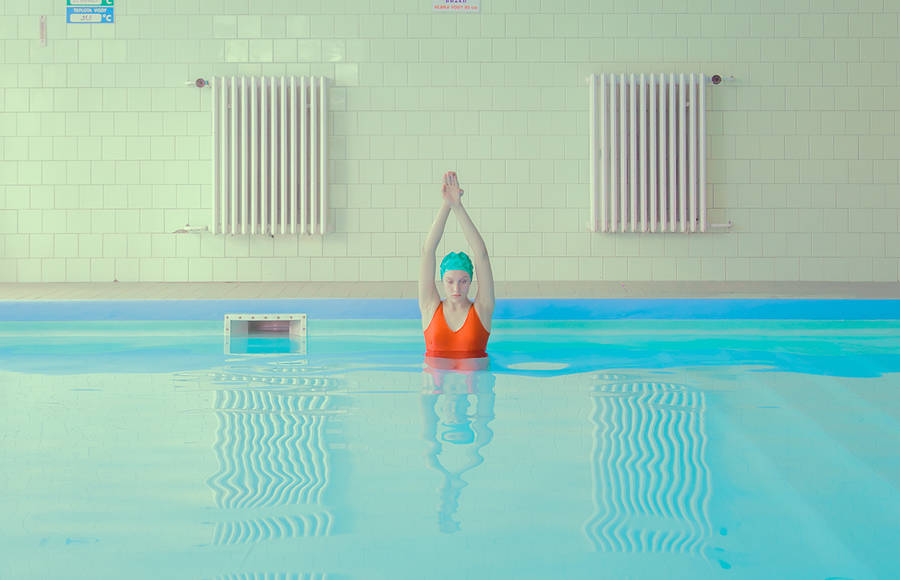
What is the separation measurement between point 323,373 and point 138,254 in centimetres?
369

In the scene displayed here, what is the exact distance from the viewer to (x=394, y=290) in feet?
21.3

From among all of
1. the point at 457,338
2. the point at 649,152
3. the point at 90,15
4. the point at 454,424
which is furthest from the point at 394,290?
the point at 454,424

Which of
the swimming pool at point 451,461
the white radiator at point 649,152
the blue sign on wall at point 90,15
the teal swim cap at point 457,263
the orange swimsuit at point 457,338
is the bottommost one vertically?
the swimming pool at point 451,461

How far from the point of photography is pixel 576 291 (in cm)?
633

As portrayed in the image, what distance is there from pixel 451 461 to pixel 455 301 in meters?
1.71

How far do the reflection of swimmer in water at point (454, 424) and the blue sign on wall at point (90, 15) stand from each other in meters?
4.49

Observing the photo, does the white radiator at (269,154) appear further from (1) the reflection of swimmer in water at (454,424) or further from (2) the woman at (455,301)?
(1) the reflection of swimmer in water at (454,424)

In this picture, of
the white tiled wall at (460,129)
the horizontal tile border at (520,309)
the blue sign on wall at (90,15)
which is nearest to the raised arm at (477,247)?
the horizontal tile border at (520,309)

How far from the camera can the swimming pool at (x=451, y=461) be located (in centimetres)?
200

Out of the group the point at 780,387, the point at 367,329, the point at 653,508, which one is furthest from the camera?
the point at 367,329

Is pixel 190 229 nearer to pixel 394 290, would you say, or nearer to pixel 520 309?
pixel 394 290

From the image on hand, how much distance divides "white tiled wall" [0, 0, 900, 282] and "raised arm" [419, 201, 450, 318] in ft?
9.87

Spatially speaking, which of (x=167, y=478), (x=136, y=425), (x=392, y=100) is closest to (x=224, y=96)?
(x=392, y=100)

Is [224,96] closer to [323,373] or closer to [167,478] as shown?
[323,373]
